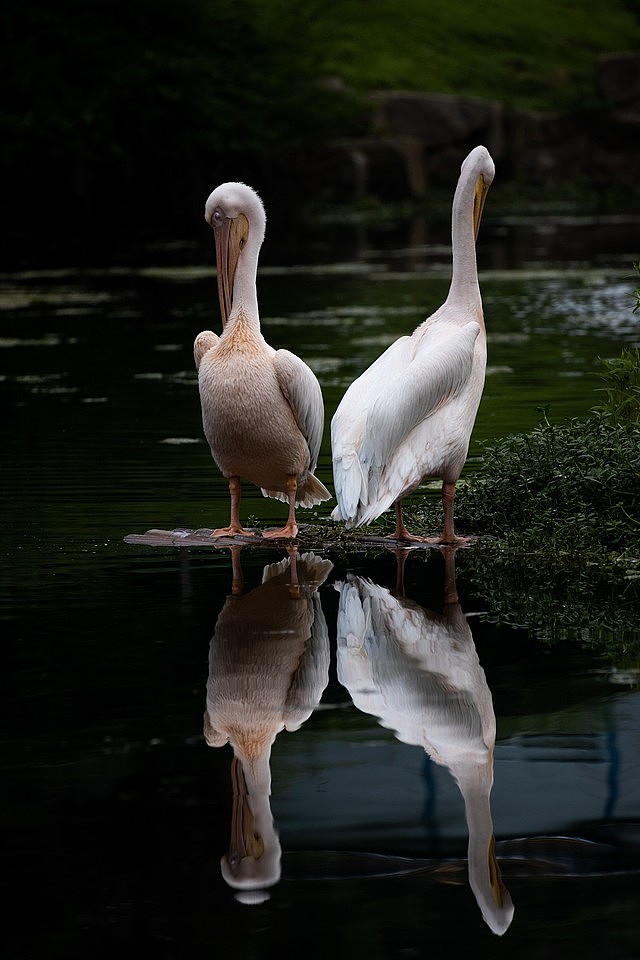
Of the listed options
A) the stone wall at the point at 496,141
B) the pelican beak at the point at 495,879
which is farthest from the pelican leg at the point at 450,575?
the stone wall at the point at 496,141

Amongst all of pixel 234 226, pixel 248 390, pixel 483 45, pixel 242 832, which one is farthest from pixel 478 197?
pixel 483 45

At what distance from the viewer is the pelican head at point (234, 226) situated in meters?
6.98

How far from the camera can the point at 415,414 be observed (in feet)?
20.8

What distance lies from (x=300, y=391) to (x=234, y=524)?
62cm

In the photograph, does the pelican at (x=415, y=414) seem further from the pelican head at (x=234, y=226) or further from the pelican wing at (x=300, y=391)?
the pelican head at (x=234, y=226)

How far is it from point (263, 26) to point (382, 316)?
86.4 ft

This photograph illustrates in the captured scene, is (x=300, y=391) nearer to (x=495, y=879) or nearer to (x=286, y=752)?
(x=286, y=752)

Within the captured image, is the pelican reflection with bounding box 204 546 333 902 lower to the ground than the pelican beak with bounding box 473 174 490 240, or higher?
lower

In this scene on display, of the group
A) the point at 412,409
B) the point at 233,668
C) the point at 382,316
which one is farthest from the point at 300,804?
the point at 382,316

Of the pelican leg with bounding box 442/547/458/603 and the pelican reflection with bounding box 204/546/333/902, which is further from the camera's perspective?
the pelican leg with bounding box 442/547/458/603

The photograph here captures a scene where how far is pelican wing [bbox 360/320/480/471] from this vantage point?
6.18 meters

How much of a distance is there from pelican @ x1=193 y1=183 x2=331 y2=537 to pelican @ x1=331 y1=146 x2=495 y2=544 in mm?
316

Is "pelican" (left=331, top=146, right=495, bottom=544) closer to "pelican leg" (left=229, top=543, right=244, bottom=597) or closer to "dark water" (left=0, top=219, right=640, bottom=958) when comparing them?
"dark water" (left=0, top=219, right=640, bottom=958)

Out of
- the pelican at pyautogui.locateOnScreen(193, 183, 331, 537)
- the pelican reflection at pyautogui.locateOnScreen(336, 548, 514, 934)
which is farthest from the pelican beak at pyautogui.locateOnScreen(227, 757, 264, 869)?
the pelican at pyautogui.locateOnScreen(193, 183, 331, 537)
